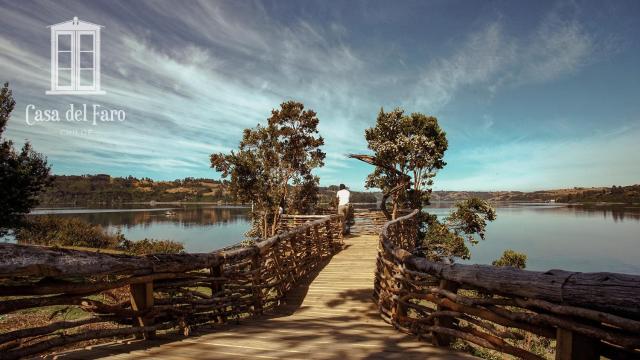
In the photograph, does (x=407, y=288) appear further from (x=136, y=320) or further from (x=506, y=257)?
(x=506, y=257)

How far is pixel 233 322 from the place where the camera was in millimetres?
4203

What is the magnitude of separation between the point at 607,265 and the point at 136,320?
4830 cm

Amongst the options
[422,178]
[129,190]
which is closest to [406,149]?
[422,178]

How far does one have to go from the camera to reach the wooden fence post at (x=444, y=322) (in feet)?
9.96

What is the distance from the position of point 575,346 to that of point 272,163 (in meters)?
19.0

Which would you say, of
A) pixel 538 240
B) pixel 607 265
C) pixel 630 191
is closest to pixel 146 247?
pixel 607 265

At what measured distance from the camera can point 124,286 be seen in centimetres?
333

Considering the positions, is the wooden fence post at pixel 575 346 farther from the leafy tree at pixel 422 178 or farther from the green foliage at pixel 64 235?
the green foliage at pixel 64 235

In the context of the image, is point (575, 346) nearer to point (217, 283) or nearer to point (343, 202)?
point (217, 283)

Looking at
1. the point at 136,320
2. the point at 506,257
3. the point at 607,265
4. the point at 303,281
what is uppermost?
the point at 136,320

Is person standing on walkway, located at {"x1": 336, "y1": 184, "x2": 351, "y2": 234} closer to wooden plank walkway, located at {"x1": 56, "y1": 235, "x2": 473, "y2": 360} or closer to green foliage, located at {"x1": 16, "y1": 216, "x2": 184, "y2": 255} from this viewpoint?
wooden plank walkway, located at {"x1": 56, "y1": 235, "x2": 473, "y2": 360}

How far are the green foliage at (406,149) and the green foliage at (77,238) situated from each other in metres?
14.3

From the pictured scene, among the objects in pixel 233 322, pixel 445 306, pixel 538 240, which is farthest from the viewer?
pixel 538 240

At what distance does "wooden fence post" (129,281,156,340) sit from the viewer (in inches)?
120
